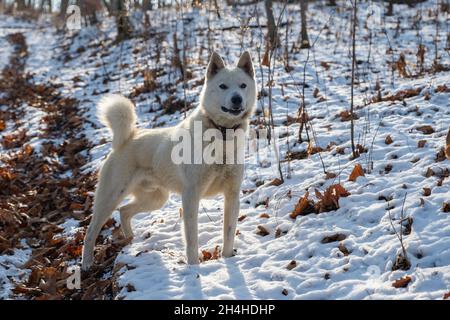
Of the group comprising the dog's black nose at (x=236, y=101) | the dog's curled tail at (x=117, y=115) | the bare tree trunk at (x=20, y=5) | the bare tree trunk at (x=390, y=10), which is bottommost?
the dog's curled tail at (x=117, y=115)

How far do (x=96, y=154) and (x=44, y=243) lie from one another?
2.59 metres

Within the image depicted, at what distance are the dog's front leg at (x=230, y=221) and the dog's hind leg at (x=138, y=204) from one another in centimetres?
92

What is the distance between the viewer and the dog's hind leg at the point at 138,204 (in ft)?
16.2

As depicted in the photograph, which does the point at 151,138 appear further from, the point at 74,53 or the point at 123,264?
the point at 74,53

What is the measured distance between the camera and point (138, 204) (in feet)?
16.2

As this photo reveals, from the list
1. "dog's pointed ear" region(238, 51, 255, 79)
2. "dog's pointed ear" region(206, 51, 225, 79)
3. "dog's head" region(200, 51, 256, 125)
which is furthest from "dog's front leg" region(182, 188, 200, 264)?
"dog's pointed ear" region(238, 51, 255, 79)

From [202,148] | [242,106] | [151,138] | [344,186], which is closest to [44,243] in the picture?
[151,138]

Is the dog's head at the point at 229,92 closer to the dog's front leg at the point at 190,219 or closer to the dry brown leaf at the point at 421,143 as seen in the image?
the dog's front leg at the point at 190,219

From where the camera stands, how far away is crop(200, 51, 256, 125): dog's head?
4.05m

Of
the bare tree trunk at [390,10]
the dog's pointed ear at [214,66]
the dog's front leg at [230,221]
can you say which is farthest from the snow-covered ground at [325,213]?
the bare tree trunk at [390,10]

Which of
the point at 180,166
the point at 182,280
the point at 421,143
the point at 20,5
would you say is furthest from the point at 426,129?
the point at 20,5

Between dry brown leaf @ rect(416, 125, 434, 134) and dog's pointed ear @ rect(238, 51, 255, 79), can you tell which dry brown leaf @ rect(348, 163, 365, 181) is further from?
dog's pointed ear @ rect(238, 51, 255, 79)

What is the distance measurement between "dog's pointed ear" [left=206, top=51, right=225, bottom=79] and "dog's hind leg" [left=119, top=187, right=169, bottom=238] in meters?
1.35

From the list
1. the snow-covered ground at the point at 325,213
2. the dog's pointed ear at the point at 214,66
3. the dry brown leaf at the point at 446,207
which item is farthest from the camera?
the dog's pointed ear at the point at 214,66
